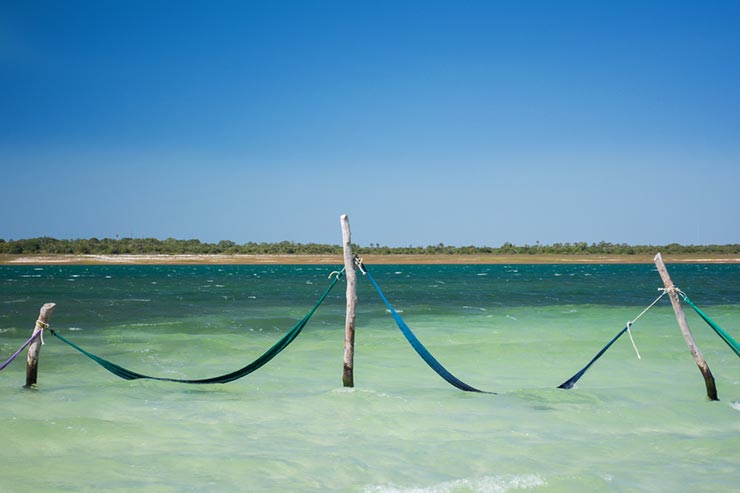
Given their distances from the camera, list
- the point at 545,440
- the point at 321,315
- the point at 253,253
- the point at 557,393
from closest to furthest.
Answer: the point at 545,440 < the point at 557,393 < the point at 321,315 < the point at 253,253

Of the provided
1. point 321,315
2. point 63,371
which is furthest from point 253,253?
point 63,371

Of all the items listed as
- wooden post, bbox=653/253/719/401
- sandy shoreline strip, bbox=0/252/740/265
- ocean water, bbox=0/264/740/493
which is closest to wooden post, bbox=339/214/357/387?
ocean water, bbox=0/264/740/493

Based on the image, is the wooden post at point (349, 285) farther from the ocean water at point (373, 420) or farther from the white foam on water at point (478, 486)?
the white foam on water at point (478, 486)

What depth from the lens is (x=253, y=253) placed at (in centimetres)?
15812

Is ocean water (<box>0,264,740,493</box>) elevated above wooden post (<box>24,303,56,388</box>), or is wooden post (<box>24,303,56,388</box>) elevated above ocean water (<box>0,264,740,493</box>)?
wooden post (<box>24,303,56,388</box>)

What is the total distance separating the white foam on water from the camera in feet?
21.4

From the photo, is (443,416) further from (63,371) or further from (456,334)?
(456,334)

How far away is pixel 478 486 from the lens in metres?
6.64

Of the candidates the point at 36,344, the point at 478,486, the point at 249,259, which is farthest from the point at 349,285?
the point at 249,259

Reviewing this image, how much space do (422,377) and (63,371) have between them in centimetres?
745

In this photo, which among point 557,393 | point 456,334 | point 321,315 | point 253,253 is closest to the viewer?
point 557,393

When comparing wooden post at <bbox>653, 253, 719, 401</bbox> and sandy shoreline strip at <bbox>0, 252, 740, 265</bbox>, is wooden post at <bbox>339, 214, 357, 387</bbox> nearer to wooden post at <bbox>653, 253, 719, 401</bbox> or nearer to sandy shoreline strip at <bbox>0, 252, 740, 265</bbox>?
wooden post at <bbox>653, 253, 719, 401</bbox>

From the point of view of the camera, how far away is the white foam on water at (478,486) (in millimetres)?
6527

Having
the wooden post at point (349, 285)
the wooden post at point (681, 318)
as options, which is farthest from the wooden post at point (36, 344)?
the wooden post at point (681, 318)
